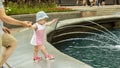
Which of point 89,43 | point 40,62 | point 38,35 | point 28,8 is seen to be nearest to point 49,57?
point 40,62

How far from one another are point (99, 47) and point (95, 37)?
246 centimetres

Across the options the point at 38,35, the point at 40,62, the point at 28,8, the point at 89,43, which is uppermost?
the point at 38,35

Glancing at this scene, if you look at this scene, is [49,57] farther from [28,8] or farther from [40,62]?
[28,8]

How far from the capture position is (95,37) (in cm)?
1299

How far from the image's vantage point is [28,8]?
57.1 ft

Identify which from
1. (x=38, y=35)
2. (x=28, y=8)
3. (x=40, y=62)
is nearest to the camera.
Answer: (x=40, y=62)

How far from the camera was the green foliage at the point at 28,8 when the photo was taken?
1522 centimetres

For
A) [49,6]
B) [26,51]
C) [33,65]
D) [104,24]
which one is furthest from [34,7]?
[33,65]

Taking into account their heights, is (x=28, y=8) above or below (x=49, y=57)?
below

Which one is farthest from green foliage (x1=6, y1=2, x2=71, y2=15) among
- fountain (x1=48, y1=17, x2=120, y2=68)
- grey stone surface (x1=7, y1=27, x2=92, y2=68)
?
grey stone surface (x1=7, y1=27, x2=92, y2=68)

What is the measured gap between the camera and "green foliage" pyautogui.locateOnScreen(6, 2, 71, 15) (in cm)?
1522

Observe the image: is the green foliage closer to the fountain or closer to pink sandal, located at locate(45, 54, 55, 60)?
the fountain

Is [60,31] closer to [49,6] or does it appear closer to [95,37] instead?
[95,37]

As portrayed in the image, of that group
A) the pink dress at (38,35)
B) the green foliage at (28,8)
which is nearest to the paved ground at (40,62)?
the pink dress at (38,35)
